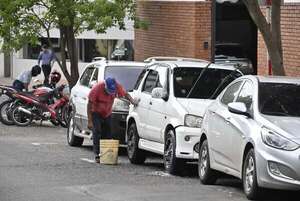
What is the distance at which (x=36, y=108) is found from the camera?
922 inches

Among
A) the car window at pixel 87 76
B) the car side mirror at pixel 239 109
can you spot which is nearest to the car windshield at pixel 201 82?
the car side mirror at pixel 239 109

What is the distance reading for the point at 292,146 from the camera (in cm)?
1044

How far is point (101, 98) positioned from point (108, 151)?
108cm

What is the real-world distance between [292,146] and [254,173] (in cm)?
62

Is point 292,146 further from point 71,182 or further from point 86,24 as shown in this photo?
point 86,24

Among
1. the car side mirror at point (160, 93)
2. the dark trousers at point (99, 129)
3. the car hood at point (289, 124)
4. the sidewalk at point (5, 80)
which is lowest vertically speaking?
the sidewalk at point (5, 80)

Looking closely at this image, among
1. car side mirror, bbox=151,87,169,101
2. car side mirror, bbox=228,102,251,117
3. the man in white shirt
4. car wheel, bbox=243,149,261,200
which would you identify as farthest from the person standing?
car wheel, bbox=243,149,261,200

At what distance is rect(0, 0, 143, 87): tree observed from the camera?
25938 millimetres

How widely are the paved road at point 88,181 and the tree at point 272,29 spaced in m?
2.39

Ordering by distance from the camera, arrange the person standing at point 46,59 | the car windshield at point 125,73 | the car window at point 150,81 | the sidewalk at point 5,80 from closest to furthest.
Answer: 1. the car window at point 150,81
2. the car windshield at point 125,73
3. the person standing at point 46,59
4. the sidewalk at point 5,80

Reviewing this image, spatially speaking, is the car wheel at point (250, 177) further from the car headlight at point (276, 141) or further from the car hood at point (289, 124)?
the car hood at point (289, 124)

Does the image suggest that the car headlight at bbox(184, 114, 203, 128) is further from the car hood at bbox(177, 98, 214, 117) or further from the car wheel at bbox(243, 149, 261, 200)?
the car wheel at bbox(243, 149, 261, 200)

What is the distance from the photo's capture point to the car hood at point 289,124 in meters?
10.5

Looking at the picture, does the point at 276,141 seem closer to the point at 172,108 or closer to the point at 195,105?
the point at 195,105
